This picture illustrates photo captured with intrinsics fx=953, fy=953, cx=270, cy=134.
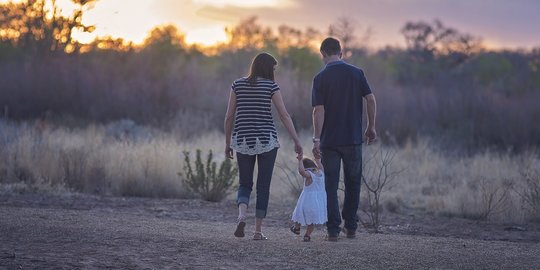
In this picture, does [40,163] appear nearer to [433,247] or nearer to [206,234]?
[206,234]

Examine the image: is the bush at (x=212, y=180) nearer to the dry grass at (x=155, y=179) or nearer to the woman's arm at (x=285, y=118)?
the dry grass at (x=155, y=179)

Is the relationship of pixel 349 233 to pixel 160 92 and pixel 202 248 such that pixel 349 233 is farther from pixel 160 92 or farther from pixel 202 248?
pixel 160 92

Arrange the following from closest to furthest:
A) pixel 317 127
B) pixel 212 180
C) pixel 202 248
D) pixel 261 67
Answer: pixel 202 248 < pixel 261 67 < pixel 317 127 < pixel 212 180

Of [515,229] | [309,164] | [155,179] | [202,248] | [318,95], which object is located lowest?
[202,248]

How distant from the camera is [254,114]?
9.64 m

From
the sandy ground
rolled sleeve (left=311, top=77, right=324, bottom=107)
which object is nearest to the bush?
the sandy ground

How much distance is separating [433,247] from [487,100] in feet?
72.7

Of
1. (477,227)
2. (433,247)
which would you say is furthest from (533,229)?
(433,247)

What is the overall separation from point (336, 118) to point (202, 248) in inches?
80.2

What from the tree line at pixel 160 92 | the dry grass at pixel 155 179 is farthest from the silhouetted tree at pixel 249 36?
the dry grass at pixel 155 179

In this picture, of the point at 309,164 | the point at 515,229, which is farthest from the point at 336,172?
the point at 515,229

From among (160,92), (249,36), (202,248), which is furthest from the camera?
(249,36)

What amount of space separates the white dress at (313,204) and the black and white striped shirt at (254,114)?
60 cm

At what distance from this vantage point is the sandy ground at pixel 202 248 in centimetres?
839
